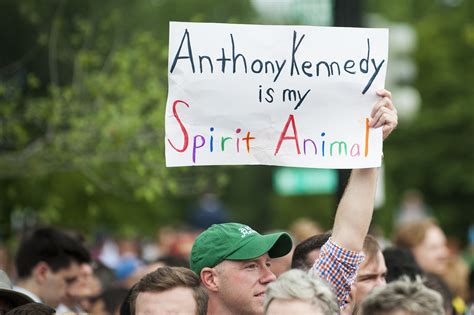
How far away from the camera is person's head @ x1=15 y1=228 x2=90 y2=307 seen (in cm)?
793

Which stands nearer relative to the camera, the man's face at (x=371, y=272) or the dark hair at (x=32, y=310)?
the dark hair at (x=32, y=310)

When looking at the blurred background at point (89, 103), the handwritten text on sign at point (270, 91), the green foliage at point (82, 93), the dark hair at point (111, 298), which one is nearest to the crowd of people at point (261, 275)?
the handwritten text on sign at point (270, 91)

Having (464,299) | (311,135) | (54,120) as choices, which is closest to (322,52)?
(311,135)

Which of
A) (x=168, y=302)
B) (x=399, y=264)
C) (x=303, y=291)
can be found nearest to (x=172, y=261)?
(x=399, y=264)

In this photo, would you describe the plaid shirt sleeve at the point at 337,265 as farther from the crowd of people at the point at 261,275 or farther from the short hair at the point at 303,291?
the short hair at the point at 303,291

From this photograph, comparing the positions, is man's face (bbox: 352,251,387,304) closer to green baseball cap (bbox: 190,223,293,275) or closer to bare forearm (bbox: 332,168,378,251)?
green baseball cap (bbox: 190,223,293,275)

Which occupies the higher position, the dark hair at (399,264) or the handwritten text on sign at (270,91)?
the handwritten text on sign at (270,91)

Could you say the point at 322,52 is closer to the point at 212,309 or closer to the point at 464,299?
the point at 212,309

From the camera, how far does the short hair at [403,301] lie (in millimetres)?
4688

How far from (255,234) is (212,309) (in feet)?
1.36

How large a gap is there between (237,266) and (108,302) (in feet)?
9.21

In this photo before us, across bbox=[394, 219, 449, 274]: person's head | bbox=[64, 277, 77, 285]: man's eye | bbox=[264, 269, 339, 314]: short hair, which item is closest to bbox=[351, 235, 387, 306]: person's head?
bbox=[264, 269, 339, 314]: short hair

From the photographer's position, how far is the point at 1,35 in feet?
33.5

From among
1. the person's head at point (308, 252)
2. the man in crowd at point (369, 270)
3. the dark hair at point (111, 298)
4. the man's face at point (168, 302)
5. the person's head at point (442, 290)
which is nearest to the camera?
the man's face at point (168, 302)
